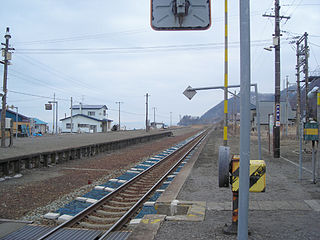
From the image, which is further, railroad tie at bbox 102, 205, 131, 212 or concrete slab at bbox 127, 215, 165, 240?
railroad tie at bbox 102, 205, 131, 212

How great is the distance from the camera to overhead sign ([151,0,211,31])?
419 cm

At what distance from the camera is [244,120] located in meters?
3.01

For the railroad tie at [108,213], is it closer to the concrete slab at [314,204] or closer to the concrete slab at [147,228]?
the concrete slab at [147,228]

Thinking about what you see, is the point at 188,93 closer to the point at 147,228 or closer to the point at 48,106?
the point at 147,228

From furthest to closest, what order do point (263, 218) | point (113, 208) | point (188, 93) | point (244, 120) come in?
point (188, 93), point (113, 208), point (263, 218), point (244, 120)

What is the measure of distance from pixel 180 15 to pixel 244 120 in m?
1.99

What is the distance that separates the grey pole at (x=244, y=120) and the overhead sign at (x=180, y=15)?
115 cm

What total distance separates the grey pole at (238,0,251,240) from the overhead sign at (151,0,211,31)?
115 centimetres

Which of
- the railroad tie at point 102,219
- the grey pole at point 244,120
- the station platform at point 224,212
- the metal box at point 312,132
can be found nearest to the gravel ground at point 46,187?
the railroad tie at point 102,219

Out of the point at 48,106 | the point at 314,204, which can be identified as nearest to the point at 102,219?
the point at 314,204

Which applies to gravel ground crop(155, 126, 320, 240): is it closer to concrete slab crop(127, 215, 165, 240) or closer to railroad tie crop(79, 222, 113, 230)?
concrete slab crop(127, 215, 165, 240)

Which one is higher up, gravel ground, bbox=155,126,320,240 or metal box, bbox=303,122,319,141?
metal box, bbox=303,122,319,141

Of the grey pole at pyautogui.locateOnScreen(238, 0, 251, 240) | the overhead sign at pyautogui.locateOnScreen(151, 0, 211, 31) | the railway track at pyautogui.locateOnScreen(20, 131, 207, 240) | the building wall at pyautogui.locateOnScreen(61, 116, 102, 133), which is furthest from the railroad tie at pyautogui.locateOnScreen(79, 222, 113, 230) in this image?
the building wall at pyautogui.locateOnScreen(61, 116, 102, 133)

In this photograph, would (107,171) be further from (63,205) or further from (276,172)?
(276,172)
